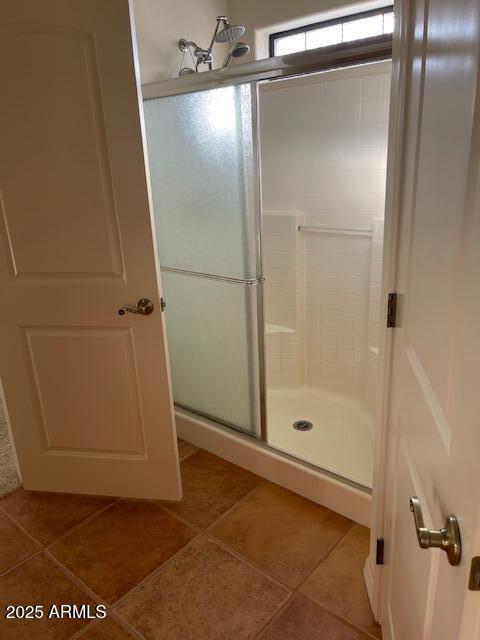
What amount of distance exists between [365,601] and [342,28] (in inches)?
105

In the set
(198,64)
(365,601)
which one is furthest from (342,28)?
(365,601)

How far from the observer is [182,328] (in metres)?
2.48

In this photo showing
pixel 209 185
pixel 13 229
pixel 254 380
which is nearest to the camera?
pixel 13 229

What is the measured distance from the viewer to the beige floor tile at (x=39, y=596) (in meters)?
1.54

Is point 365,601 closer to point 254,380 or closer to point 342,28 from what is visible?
point 254,380

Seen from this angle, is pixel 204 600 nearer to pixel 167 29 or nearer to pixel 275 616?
pixel 275 616

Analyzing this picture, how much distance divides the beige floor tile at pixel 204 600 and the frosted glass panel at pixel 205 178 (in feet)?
3.84

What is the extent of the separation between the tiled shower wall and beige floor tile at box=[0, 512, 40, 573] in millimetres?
1642

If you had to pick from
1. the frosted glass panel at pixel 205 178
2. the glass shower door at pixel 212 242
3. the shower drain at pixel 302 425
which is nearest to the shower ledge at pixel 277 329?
the shower drain at pixel 302 425

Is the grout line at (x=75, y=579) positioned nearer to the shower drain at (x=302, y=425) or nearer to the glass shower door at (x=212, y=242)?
the glass shower door at (x=212, y=242)

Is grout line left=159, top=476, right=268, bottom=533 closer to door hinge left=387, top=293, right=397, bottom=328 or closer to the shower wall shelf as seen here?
door hinge left=387, top=293, right=397, bottom=328

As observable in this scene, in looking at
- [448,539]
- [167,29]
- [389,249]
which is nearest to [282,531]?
[389,249]

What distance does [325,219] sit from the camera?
282 cm

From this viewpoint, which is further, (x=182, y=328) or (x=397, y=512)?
(x=182, y=328)
